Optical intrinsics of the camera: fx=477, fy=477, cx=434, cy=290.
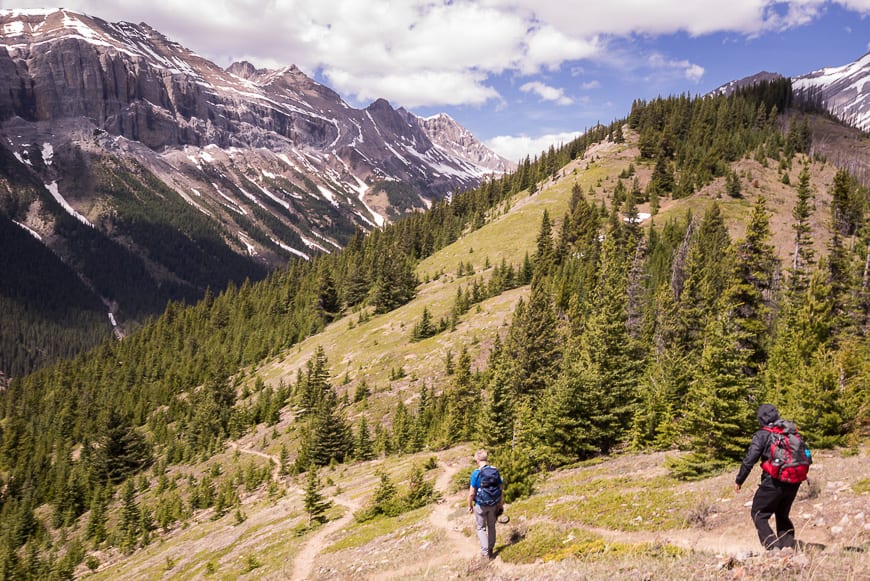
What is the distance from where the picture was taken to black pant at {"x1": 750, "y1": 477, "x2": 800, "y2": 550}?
966cm

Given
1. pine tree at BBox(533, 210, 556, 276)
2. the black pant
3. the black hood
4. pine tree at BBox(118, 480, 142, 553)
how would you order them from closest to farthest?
the black pant, the black hood, pine tree at BBox(118, 480, 142, 553), pine tree at BBox(533, 210, 556, 276)

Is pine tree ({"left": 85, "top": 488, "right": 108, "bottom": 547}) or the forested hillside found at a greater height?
the forested hillside

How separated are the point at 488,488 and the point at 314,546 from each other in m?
15.3

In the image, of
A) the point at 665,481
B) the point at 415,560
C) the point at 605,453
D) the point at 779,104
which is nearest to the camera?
the point at 415,560

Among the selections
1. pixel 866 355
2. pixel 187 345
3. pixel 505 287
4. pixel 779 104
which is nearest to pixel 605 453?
pixel 866 355

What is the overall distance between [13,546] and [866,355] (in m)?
92.2

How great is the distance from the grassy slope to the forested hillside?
1644 millimetres

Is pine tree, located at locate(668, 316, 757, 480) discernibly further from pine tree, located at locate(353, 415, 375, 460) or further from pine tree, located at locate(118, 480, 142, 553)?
pine tree, located at locate(118, 480, 142, 553)

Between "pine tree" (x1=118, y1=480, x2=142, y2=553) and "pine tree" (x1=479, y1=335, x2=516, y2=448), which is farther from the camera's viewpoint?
"pine tree" (x1=118, y1=480, x2=142, y2=553)

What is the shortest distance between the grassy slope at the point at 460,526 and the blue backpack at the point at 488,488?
6.03 ft

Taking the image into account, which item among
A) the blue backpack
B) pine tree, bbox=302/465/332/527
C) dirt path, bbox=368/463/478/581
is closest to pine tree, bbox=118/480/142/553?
pine tree, bbox=302/465/332/527

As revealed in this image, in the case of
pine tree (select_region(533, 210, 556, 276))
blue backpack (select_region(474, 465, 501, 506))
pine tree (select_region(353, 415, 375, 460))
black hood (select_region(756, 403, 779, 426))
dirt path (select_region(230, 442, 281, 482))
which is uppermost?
pine tree (select_region(533, 210, 556, 276))

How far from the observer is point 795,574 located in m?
7.88

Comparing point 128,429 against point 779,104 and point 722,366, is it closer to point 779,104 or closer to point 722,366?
point 722,366
